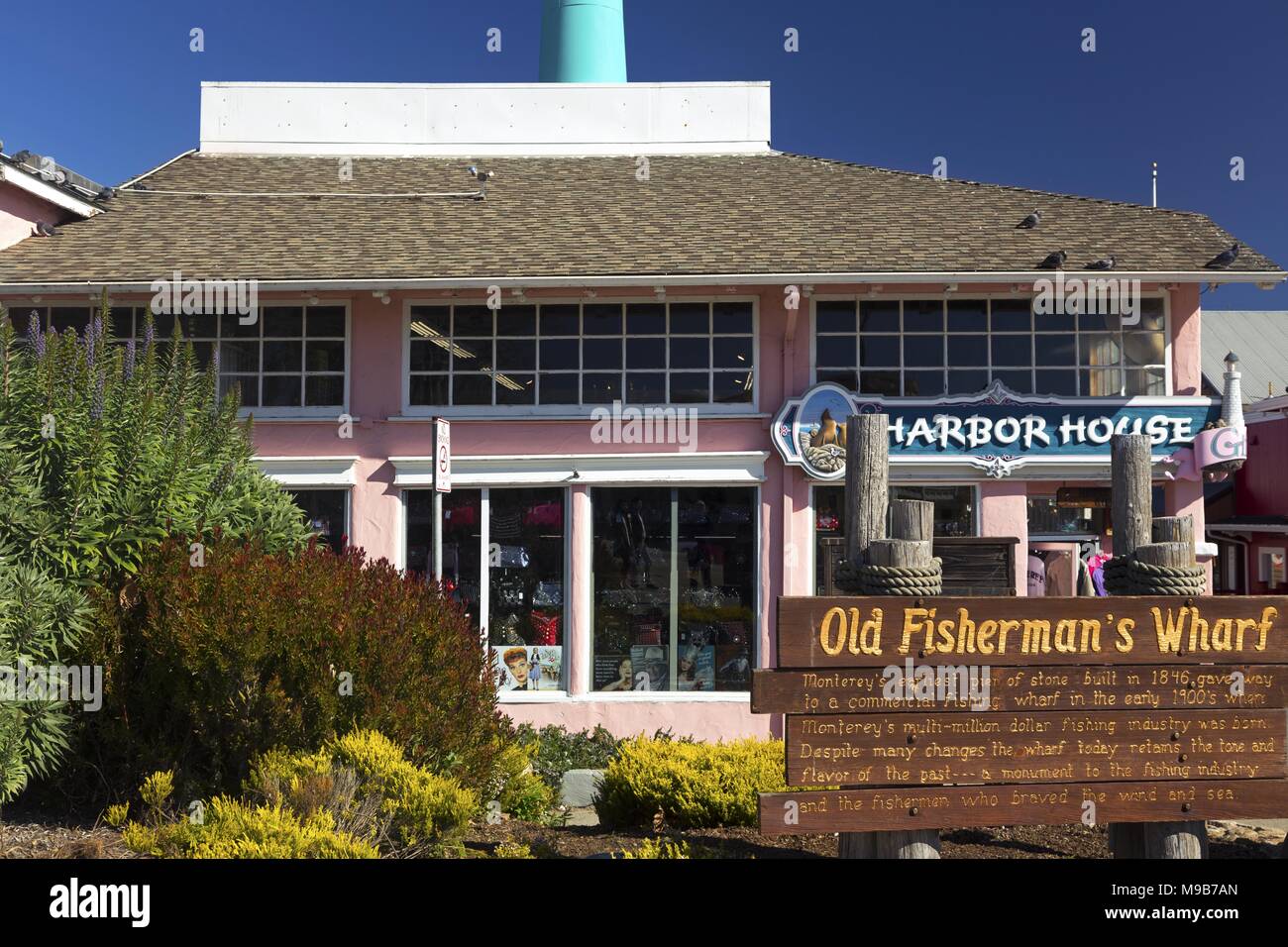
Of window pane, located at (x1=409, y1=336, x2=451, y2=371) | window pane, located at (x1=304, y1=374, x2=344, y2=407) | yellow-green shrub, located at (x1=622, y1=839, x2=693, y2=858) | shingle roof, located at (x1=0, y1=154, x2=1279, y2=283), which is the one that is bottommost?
yellow-green shrub, located at (x1=622, y1=839, x2=693, y2=858)

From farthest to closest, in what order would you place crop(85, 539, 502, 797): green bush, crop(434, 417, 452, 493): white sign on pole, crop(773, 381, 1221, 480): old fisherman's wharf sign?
crop(773, 381, 1221, 480): old fisherman's wharf sign, crop(434, 417, 452, 493): white sign on pole, crop(85, 539, 502, 797): green bush

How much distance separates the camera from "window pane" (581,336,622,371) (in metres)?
13.3

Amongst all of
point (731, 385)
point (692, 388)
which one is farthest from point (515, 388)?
point (731, 385)

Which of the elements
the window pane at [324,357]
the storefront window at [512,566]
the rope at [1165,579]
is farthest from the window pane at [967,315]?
the rope at [1165,579]

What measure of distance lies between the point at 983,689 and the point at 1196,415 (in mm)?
8348

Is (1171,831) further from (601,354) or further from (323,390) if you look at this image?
(323,390)

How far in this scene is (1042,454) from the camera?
42.0ft

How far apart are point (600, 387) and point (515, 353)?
107cm

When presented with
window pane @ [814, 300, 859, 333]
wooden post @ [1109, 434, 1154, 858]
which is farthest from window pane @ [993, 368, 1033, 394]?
wooden post @ [1109, 434, 1154, 858]

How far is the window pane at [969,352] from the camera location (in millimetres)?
13164

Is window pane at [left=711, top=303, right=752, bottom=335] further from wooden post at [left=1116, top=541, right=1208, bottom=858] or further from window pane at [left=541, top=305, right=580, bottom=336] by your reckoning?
wooden post at [left=1116, top=541, right=1208, bottom=858]

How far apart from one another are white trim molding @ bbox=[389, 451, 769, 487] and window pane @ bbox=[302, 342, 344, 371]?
138 centimetres

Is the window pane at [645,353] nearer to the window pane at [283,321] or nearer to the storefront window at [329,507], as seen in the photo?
the storefront window at [329,507]

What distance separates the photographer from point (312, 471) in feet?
43.1
